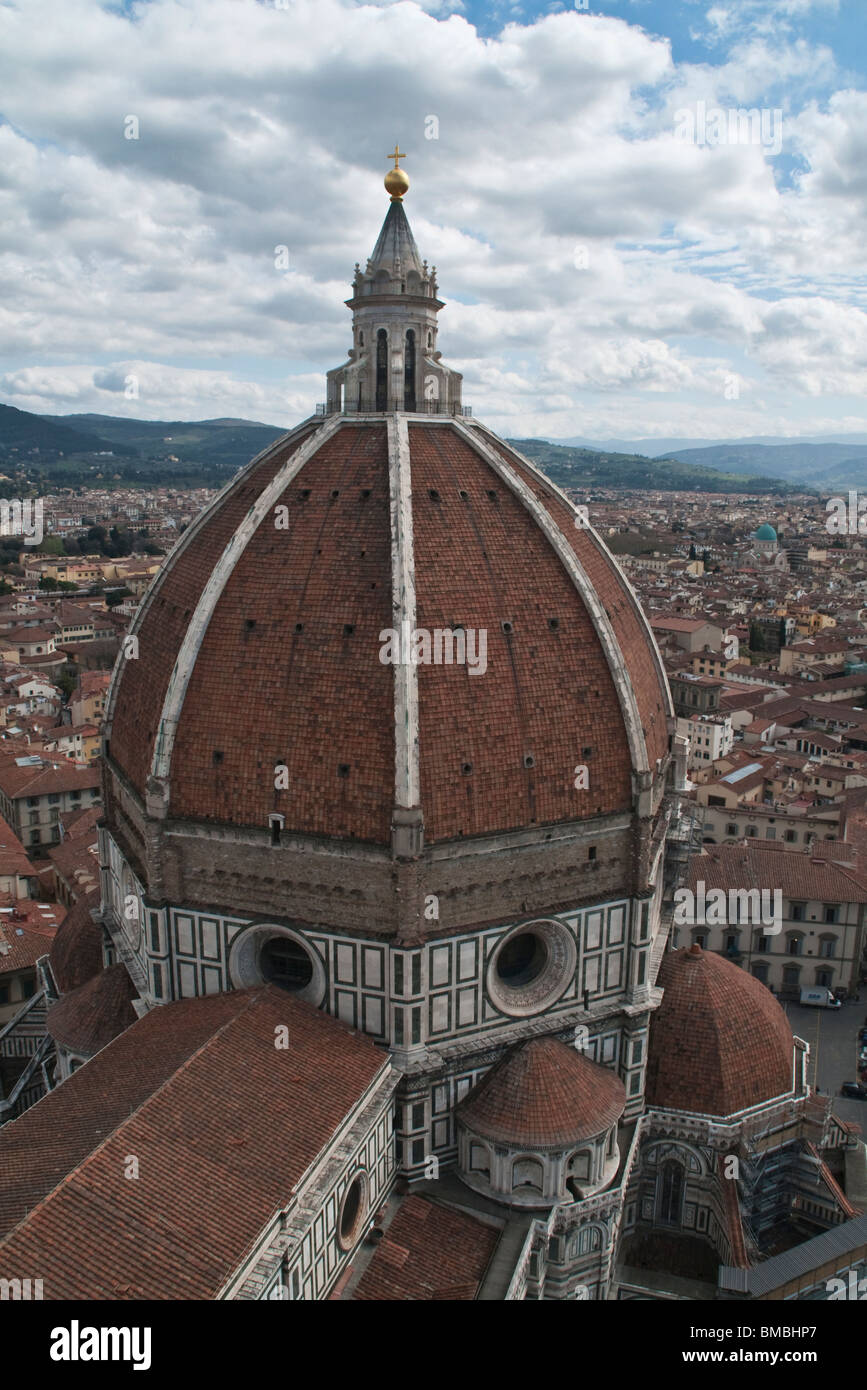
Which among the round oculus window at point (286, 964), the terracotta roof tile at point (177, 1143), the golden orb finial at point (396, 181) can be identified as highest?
the golden orb finial at point (396, 181)

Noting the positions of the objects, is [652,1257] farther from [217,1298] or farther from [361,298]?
[361,298]

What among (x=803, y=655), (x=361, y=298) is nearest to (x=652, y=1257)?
(x=361, y=298)

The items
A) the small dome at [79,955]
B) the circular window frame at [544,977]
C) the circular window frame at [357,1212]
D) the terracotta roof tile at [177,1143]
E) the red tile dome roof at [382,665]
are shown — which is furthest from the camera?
the small dome at [79,955]

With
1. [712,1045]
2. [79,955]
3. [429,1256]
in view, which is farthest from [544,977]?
[79,955]

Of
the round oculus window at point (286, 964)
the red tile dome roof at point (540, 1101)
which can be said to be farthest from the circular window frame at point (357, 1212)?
the round oculus window at point (286, 964)

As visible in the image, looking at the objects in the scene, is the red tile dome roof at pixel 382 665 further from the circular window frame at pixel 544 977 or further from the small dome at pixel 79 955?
the small dome at pixel 79 955

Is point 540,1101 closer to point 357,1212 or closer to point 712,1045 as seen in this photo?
point 357,1212

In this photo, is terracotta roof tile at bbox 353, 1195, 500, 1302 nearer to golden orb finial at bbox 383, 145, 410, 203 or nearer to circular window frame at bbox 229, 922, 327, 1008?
circular window frame at bbox 229, 922, 327, 1008

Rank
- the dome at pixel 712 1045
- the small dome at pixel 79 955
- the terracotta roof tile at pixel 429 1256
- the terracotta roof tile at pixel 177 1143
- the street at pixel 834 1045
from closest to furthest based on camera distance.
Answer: the terracotta roof tile at pixel 177 1143 → the terracotta roof tile at pixel 429 1256 → the dome at pixel 712 1045 → the small dome at pixel 79 955 → the street at pixel 834 1045

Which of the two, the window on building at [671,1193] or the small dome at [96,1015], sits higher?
the small dome at [96,1015]
